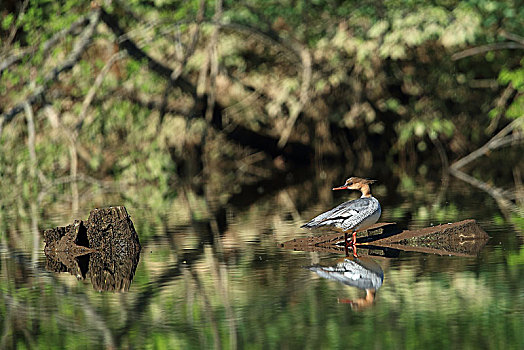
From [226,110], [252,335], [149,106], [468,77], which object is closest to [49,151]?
[149,106]

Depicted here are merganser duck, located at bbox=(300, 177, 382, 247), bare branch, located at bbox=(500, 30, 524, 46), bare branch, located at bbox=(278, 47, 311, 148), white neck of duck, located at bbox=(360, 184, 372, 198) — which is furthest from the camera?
bare branch, located at bbox=(278, 47, 311, 148)

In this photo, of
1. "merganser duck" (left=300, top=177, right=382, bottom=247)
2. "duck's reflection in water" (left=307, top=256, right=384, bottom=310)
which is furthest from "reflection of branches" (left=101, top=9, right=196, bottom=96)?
"duck's reflection in water" (left=307, top=256, right=384, bottom=310)

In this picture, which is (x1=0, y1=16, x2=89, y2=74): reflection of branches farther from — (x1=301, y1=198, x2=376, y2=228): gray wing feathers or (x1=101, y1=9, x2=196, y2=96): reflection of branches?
(x1=301, y1=198, x2=376, y2=228): gray wing feathers

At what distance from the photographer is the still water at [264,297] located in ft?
23.3

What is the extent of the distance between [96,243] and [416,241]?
329cm

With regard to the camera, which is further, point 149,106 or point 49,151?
point 149,106

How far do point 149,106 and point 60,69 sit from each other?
4319 millimetres

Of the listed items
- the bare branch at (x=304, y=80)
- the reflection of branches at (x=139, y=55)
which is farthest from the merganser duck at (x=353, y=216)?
the bare branch at (x=304, y=80)

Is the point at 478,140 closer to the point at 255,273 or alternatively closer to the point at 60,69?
the point at 60,69

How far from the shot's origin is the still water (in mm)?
7105

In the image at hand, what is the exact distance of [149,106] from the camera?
23562 millimetres

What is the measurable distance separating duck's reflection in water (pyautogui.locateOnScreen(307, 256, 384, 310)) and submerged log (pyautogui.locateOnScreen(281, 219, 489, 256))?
0.69 m

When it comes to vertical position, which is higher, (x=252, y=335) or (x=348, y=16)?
(x=348, y=16)

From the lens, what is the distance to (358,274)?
923cm
